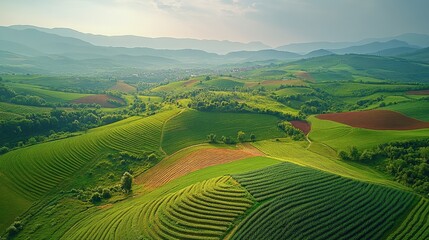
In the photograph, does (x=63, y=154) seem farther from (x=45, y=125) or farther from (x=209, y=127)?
(x=209, y=127)

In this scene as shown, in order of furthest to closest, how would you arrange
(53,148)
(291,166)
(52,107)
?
(52,107)
(53,148)
(291,166)

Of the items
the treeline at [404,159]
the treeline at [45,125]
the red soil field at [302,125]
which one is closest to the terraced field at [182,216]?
the treeline at [404,159]

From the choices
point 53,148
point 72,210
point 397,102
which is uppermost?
point 397,102

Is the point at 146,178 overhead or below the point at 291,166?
below

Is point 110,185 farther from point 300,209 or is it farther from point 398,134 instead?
point 398,134

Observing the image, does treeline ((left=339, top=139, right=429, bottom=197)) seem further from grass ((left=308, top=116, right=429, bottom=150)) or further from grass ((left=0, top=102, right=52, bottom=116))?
grass ((left=0, top=102, right=52, bottom=116))

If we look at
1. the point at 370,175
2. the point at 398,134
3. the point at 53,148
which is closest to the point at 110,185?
the point at 53,148
